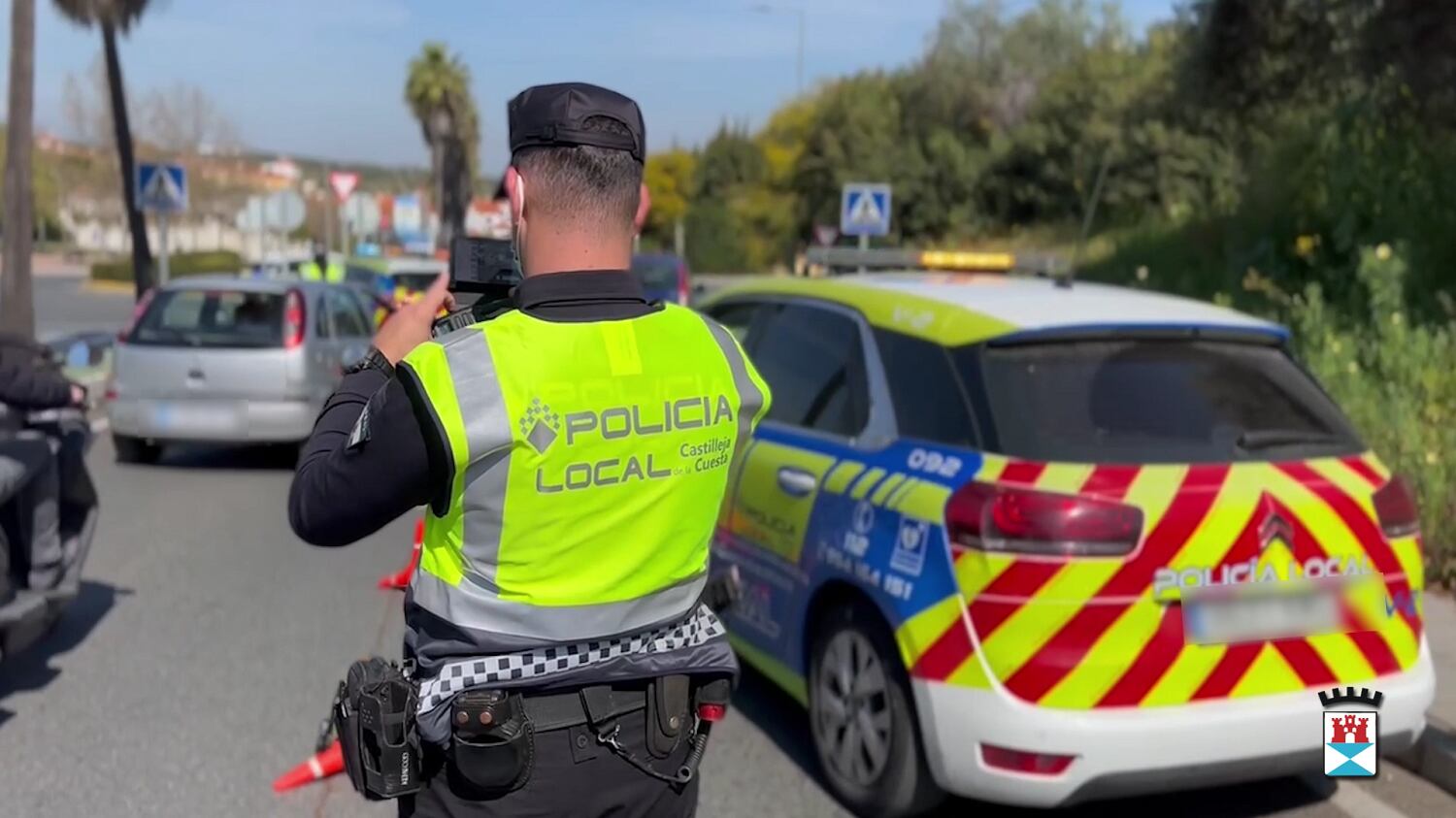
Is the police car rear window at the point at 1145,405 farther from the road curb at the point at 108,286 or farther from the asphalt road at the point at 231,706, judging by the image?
the road curb at the point at 108,286

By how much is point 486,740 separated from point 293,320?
381 inches

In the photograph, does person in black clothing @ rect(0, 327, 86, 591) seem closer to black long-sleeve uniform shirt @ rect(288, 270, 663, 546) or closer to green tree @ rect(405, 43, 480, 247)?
black long-sleeve uniform shirt @ rect(288, 270, 663, 546)

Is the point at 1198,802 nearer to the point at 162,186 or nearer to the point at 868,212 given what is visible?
the point at 868,212

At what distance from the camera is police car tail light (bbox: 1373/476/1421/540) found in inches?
157

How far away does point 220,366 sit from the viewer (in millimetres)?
10875

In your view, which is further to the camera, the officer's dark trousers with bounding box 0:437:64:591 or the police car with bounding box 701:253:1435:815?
the officer's dark trousers with bounding box 0:437:64:591

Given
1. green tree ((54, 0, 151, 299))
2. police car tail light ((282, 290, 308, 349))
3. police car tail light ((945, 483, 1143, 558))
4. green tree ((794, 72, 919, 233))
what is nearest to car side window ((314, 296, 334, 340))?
police car tail light ((282, 290, 308, 349))

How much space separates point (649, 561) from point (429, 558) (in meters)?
0.34

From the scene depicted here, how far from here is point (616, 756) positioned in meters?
2.10

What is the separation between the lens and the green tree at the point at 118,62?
2227 cm

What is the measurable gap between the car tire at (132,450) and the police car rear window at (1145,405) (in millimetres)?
9196

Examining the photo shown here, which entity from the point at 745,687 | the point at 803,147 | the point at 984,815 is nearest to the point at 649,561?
the point at 984,815

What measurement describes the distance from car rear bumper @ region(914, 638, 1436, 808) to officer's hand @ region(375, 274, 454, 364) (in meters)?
2.13

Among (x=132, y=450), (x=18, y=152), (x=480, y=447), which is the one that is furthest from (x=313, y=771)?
(x=18, y=152)
